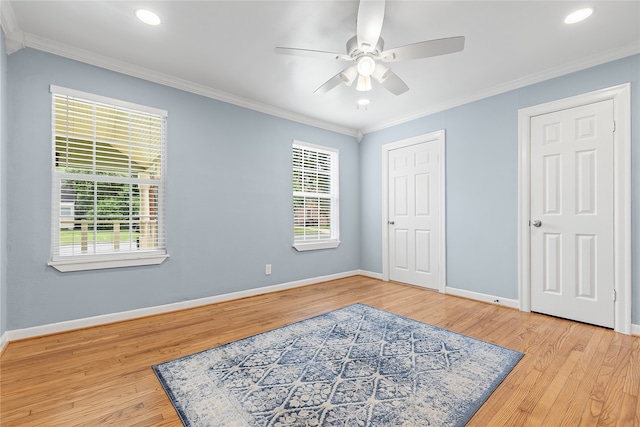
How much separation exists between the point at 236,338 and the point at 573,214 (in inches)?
136

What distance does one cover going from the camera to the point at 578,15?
2.17 m

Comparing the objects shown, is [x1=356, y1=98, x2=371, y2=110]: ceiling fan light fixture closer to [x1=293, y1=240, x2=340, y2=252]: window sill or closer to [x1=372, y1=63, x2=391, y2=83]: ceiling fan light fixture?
[x1=372, y1=63, x2=391, y2=83]: ceiling fan light fixture

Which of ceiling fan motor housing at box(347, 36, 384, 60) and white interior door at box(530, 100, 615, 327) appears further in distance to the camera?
white interior door at box(530, 100, 615, 327)

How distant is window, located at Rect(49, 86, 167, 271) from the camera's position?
262 centimetres

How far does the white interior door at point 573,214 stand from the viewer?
2723mm

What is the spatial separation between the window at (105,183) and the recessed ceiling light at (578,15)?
3.76m

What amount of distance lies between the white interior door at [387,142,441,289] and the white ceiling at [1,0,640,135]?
107 cm

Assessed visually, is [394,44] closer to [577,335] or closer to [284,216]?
[284,216]

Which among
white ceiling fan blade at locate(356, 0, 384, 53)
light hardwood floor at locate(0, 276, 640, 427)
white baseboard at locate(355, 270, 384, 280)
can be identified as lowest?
light hardwood floor at locate(0, 276, 640, 427)

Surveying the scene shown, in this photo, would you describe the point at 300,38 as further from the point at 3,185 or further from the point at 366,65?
the point at 3,185

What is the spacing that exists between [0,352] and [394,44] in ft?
13.0

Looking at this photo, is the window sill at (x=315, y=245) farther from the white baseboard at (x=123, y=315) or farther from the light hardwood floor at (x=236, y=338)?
the light hardwood floor at (x=236, y=338)

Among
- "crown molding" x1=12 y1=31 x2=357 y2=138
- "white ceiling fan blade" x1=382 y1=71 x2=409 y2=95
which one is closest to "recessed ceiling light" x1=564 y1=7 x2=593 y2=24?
"white ceiling fan blade" x1=382 y1=71 x2=409 y2=95

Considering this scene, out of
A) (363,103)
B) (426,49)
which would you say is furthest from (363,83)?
(363,103)
